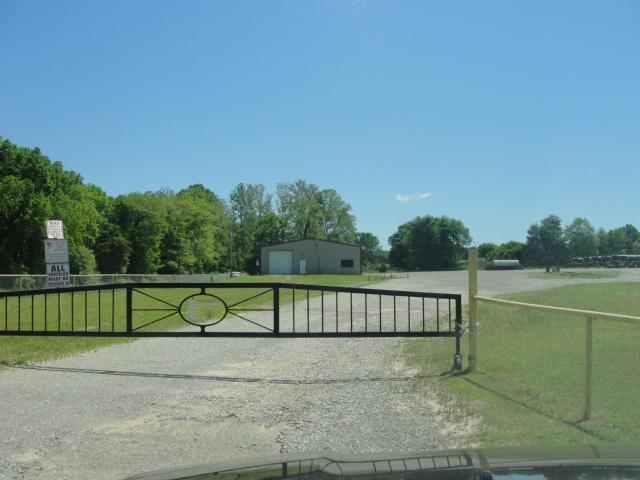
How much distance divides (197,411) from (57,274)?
31.0ft

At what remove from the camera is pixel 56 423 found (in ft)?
20.0

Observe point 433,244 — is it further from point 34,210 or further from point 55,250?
point 55,250

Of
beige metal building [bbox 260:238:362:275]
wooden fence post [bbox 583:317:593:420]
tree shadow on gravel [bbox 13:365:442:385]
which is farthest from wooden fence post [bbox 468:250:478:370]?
beige metal building [bbox 260:238:362:275]

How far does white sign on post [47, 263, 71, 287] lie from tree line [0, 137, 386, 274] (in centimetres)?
3967

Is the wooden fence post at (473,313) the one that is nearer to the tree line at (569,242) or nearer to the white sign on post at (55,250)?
the white sign on post at (55,250)

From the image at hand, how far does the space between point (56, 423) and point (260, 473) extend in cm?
420

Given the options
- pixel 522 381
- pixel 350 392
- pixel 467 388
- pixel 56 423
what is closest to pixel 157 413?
pixel 56 423

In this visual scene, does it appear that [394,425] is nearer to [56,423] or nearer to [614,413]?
[614,413]

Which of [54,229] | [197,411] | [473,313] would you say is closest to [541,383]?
[473,313]

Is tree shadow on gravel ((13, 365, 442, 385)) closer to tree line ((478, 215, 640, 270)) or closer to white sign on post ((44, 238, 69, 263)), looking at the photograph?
white sign on post ((44, 238, 69, 263))

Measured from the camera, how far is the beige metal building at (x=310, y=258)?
69000mm

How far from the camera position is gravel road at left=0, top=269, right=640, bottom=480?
16.7 feet

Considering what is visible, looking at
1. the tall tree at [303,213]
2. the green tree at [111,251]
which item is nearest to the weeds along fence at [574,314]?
the green tree at [111,251]

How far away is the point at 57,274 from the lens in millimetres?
14320
